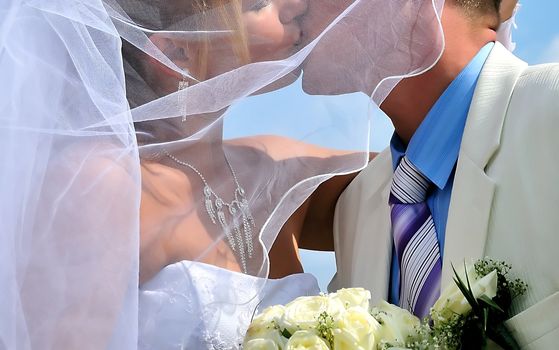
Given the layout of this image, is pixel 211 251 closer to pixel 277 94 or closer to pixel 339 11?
pixel 277 94

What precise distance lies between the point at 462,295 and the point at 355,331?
1.06 feet

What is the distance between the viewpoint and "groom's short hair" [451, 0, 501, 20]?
10.8 ft

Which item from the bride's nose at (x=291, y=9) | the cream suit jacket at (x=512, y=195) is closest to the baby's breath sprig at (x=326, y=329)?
the cream suit jacket at (x=512, y=195)

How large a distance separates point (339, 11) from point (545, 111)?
75 centimetres

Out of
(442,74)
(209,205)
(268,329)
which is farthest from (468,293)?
(442,74)

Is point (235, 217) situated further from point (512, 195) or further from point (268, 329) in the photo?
point (512, 195)

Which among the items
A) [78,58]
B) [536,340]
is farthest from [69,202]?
[536,340]

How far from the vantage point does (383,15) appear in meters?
2.79

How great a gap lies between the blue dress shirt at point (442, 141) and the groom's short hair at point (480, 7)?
0.17 meters

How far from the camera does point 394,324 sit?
2193 mm

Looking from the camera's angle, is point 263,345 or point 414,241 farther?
point 414,241

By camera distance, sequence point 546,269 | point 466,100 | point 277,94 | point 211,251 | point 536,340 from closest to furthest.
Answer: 1. point 536,340
2. point 546,269
3. point 277,94
4. point 211,251
5. point 466,100

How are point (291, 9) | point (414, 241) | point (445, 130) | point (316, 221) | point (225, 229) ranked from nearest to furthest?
point (291, 9), point (225, 229), point (414, 241), point (445, 130), point (316, 221)

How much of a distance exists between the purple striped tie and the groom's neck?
0.25 m
